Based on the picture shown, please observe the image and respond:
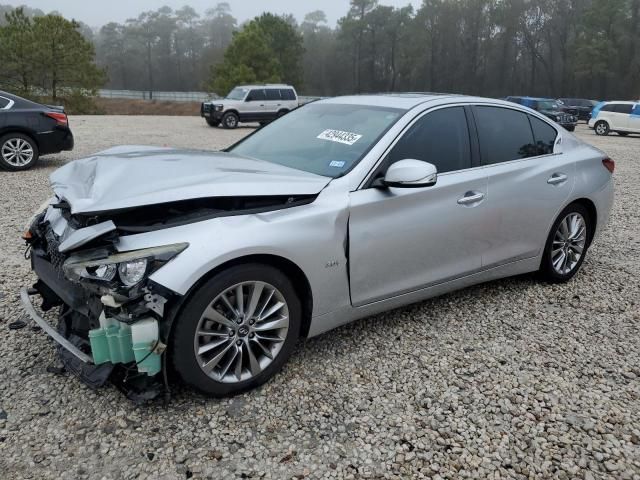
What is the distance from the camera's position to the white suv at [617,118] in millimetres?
23406

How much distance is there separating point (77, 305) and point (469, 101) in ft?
9.80

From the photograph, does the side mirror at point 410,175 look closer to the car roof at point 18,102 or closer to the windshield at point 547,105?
the car roof at point 18,102

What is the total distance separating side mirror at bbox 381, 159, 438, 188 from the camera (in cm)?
318

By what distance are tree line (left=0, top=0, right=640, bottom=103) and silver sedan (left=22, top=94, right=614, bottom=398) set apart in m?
41.7

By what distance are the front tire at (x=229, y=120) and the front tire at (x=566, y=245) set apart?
1948 cm

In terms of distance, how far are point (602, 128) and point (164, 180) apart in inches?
1025

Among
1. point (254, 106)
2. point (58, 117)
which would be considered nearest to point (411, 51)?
point (254, 106)

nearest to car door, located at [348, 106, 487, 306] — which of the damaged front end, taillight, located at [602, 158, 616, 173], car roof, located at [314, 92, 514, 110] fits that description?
car roof, located at [314, 92, 514, 110]

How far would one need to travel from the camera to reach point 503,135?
4.20m

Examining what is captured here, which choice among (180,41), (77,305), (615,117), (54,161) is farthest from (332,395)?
(180,41)

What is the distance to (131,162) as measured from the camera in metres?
3.22

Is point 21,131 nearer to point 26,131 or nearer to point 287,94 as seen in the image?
point 26,131

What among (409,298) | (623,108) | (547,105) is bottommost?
(409,298)

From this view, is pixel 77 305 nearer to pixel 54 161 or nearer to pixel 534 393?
pixel 534 393
